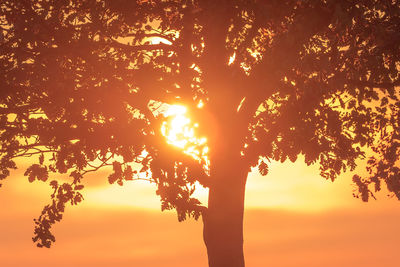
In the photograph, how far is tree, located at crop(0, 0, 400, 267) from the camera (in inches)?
754

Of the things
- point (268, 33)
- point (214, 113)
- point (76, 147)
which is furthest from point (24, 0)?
point (268, 33)

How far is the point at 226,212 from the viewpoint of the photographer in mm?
22234

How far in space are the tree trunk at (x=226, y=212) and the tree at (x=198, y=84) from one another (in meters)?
0.04

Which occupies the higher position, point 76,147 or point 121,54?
point 121,54

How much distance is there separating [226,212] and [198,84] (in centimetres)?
435

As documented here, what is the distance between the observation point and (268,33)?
2491 cm

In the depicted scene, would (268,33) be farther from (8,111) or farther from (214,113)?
(8,111)

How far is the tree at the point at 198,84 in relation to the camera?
62.8 ft

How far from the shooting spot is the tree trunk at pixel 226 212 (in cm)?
2222

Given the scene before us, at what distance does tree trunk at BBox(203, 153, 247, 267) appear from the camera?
72.9 feet

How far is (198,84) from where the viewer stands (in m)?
21.5

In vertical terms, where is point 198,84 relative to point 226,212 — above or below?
above

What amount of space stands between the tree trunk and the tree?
0.12ft

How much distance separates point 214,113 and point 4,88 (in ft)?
22.2
